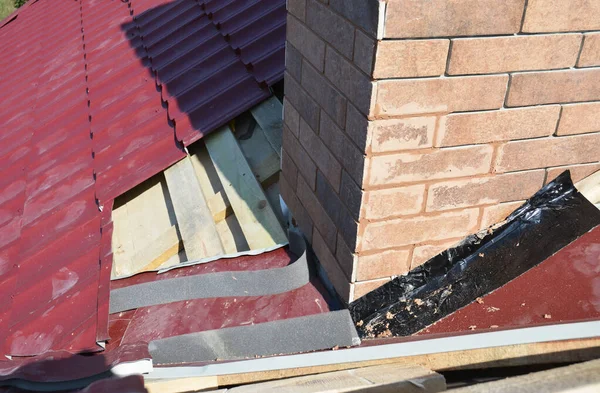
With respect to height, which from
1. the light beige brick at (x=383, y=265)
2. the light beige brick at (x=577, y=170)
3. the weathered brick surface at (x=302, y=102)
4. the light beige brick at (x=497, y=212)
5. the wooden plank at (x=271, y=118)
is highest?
the weathered brick surface at (x=302, y=102)

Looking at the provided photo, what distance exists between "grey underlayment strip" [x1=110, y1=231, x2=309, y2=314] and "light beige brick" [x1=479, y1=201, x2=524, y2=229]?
69 cm

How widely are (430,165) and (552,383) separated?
2.52 ft

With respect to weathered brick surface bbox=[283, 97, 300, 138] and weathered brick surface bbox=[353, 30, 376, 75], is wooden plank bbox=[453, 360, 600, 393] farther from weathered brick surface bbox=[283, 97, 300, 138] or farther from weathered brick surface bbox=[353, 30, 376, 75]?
weathered brick surface bbox=[283, 97, 300, 138]

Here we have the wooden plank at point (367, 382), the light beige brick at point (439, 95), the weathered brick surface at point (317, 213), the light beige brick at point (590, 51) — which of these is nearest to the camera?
the wooden plank at point (367, 382)

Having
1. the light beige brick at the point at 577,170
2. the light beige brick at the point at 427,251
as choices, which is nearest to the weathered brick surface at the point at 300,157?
the light beige brick at the point at 427,251

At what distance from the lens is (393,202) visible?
5.81 ft

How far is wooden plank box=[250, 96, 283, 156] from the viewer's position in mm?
2896

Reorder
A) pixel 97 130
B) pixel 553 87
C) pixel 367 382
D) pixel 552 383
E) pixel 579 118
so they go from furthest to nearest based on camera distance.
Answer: pixel 97 130
pixel 579 118
pixel 553 87
pixel 367 382
pixel 552 383

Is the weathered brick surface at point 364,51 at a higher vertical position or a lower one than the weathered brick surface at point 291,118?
higher

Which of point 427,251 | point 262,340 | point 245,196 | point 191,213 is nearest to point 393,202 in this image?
point 427,251

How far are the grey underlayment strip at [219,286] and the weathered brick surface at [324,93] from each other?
24.4 inches

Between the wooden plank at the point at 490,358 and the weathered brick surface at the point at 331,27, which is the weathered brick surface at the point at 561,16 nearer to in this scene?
the weathered brick surface at the point at 331,27

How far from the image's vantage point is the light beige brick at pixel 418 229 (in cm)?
181

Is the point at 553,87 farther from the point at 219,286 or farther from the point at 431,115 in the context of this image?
the point at 219,286
